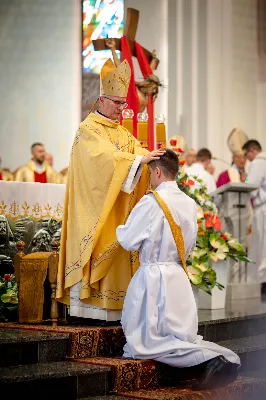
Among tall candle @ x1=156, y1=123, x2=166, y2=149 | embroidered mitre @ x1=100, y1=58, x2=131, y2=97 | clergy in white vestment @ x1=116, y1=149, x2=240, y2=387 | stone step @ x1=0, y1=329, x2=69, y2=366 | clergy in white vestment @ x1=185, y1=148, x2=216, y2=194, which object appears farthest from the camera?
clergy in white vestment @ x1=185, y1=148, x2=216, y2=194

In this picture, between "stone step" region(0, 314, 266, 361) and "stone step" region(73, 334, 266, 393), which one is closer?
"stone step" region(73, 334, 266, 393)

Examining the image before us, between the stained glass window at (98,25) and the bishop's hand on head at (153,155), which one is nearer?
the bishop's hand on head at (153,155)

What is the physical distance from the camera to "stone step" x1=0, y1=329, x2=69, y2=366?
4.59 metres

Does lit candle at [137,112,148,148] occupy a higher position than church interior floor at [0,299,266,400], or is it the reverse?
lit candle at [137,112,148,148]

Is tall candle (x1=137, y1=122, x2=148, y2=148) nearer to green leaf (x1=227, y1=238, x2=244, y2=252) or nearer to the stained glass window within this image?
green leaf (x1=227, y1=238, x2=244, y2=252)

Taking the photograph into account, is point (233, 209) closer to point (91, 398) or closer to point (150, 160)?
point (150, 160)

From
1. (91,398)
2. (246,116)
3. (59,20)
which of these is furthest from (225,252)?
(59,20)

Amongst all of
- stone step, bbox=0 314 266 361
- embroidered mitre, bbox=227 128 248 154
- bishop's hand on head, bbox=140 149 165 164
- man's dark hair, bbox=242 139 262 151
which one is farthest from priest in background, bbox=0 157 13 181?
bishop's hand on head, bbox=140 149 165 164

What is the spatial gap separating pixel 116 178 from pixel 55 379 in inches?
50.1

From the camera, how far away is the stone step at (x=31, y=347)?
4590 millimetres

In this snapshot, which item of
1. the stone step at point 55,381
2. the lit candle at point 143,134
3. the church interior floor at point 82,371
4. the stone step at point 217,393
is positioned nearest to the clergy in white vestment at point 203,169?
the lit candle at point 143,134

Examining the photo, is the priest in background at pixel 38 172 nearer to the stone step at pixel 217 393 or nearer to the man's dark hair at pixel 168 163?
the man's dark hair at pixel 168 163

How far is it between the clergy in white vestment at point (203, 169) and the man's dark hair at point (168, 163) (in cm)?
522

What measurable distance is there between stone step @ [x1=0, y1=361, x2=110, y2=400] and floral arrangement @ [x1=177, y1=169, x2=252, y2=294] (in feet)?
6.05
